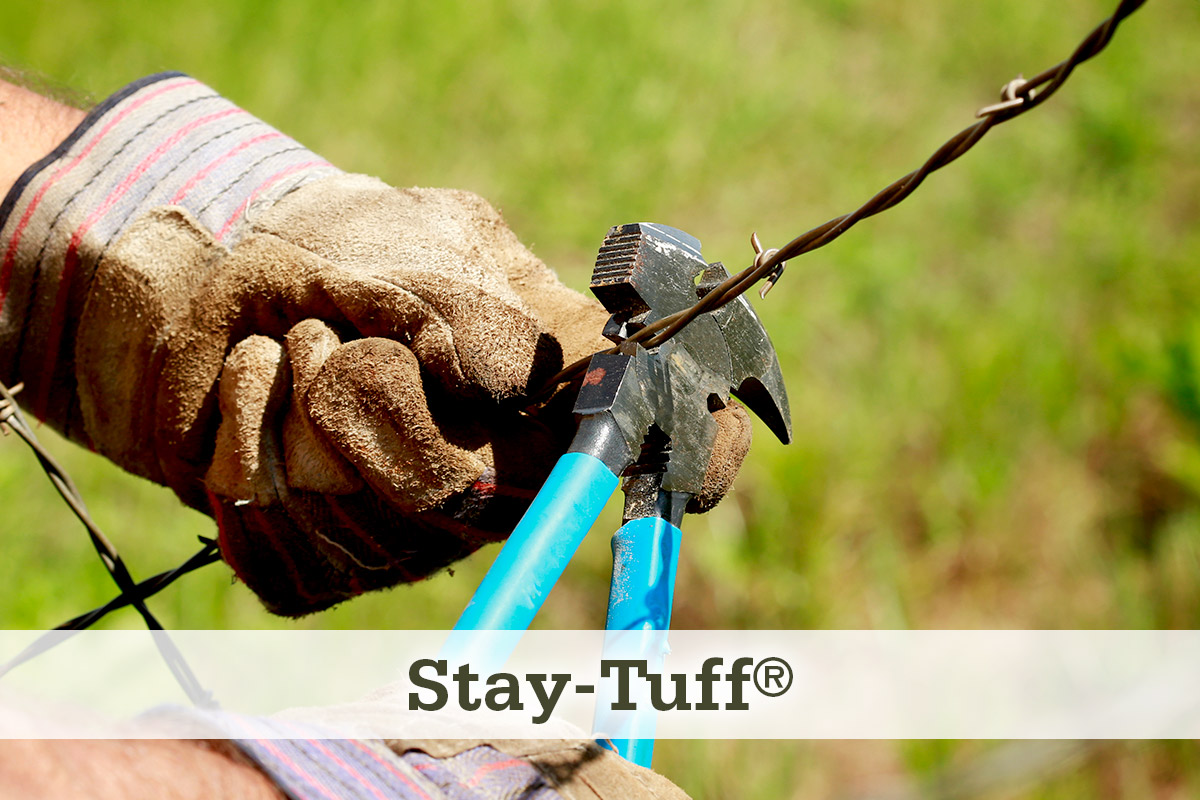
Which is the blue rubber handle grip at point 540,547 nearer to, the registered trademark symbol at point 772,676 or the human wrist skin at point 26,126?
the registered trademark symbol at point 772,676

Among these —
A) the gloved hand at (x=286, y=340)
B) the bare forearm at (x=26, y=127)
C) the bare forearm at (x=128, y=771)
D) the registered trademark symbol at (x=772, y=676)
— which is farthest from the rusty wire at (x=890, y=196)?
the bare forearm at (x=26, y=127)

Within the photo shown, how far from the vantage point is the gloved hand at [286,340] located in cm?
118

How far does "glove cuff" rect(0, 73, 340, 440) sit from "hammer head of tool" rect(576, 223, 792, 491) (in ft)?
1.86

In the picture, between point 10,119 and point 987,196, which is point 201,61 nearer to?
point 10,119

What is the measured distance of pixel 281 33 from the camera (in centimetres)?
395

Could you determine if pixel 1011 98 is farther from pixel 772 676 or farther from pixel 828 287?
pixel 828 287

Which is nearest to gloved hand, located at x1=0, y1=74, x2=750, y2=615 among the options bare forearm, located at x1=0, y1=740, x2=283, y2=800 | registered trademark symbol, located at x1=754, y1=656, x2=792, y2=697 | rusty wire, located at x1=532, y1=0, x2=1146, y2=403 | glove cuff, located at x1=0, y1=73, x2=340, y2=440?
glove cuff, located at x1=0, y1=73, x2=340, y2=440

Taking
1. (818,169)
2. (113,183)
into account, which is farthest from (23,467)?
(818,169)

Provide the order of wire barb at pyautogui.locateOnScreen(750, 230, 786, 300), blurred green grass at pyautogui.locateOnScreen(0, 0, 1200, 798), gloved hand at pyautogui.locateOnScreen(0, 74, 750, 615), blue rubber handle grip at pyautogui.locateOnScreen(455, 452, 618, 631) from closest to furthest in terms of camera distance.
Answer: blue rubber handle grip at pyautogui.locateOnScreen(455, 452, 618, 631), wire barb at pyautogui.locateOnScreen(750, 230, 786, 300), gloved hand at pyautogui.locateOnScreen(0, 74, 750, 615), blurred green grass at pyautogui.locateOnScreen(0, 0, 1200, 798)

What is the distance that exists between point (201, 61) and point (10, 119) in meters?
2.50

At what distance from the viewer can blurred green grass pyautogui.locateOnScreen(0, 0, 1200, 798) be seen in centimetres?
317

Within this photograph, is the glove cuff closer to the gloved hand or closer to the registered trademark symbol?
the gloved hand

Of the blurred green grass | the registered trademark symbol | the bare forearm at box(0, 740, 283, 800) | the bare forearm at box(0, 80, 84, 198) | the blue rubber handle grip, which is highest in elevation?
the blurred green grass

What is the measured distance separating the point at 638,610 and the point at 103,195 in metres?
0.92
